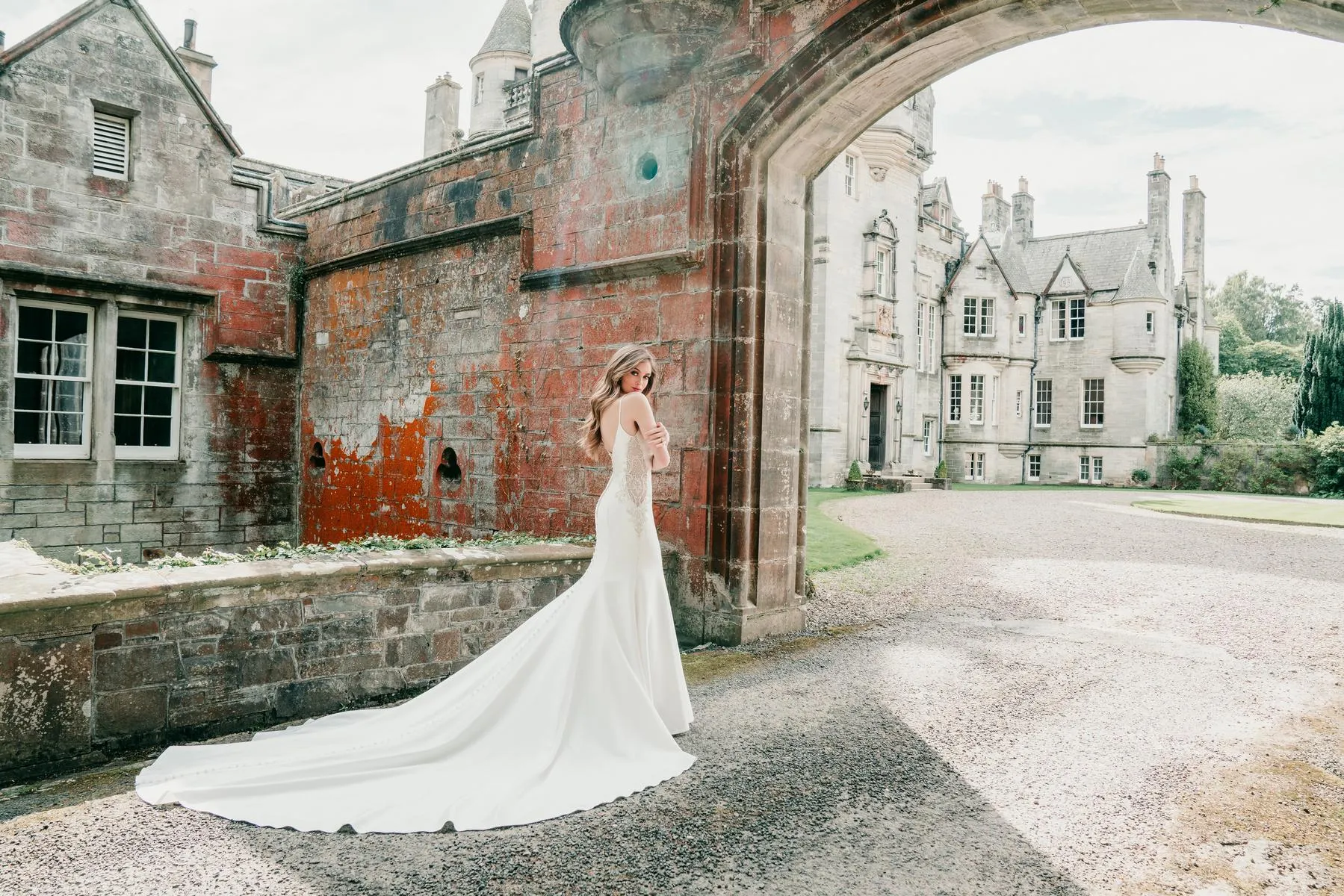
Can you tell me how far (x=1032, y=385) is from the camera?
35.3 m

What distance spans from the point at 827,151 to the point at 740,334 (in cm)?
176

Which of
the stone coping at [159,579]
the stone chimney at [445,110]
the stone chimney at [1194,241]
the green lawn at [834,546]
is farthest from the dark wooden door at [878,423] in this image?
the stone coping at [159,579]

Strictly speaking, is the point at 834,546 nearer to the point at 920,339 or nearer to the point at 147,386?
the point at 147,386

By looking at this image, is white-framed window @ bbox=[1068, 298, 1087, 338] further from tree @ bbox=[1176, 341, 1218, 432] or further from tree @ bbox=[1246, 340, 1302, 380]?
tree @ bbox=[1246, 340, 1302, 380]

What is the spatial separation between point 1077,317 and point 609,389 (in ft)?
114

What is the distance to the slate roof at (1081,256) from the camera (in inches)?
1350

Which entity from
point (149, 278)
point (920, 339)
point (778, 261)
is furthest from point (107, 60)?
point (920, 339)

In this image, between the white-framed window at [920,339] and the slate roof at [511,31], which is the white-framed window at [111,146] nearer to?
the slate roof at [511,31]

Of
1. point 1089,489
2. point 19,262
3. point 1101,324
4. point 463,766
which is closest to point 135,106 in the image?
point 19,262

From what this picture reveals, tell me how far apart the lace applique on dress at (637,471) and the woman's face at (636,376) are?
0.26 metres

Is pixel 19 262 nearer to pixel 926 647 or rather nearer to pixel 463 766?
pixel 463 766

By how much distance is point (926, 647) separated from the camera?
249 inches

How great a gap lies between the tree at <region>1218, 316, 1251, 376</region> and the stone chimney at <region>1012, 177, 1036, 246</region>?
28.1 meters

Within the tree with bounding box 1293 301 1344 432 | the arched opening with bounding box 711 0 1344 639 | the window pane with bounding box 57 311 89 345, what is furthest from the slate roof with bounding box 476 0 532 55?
the tree with bounding box 1293 301 1344 432
